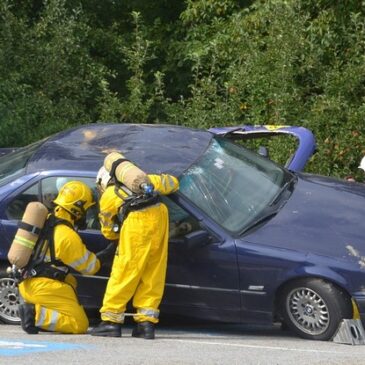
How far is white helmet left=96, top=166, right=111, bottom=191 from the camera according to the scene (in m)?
7.23

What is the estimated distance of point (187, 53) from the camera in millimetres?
14680

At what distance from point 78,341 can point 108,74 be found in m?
8.32

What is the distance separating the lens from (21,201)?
7.63 m

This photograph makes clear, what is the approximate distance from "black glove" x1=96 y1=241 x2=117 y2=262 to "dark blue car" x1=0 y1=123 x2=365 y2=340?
0.12 meters

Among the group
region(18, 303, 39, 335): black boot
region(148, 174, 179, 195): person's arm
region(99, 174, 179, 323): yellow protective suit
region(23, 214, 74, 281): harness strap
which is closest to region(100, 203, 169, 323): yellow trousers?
region(99, 174, 179, 323): yellow protective suit

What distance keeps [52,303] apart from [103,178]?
A: 1014mm

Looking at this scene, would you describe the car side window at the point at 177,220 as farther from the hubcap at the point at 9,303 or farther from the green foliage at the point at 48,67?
the green foliage at the point at 48,67

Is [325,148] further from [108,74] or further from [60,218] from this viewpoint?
[60,218]

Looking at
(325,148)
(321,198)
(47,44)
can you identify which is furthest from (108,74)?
(321,198)

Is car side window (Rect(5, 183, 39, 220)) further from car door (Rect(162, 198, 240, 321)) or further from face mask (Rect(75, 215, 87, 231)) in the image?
car door (Rect(162, 198, 240, 321))

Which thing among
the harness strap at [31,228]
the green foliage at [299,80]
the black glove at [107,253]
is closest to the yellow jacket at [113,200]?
the black glove at [107,253]

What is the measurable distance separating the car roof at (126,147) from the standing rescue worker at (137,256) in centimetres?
44

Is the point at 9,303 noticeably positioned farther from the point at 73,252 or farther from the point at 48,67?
the point at 48,67

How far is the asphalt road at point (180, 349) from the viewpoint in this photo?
6.20m
